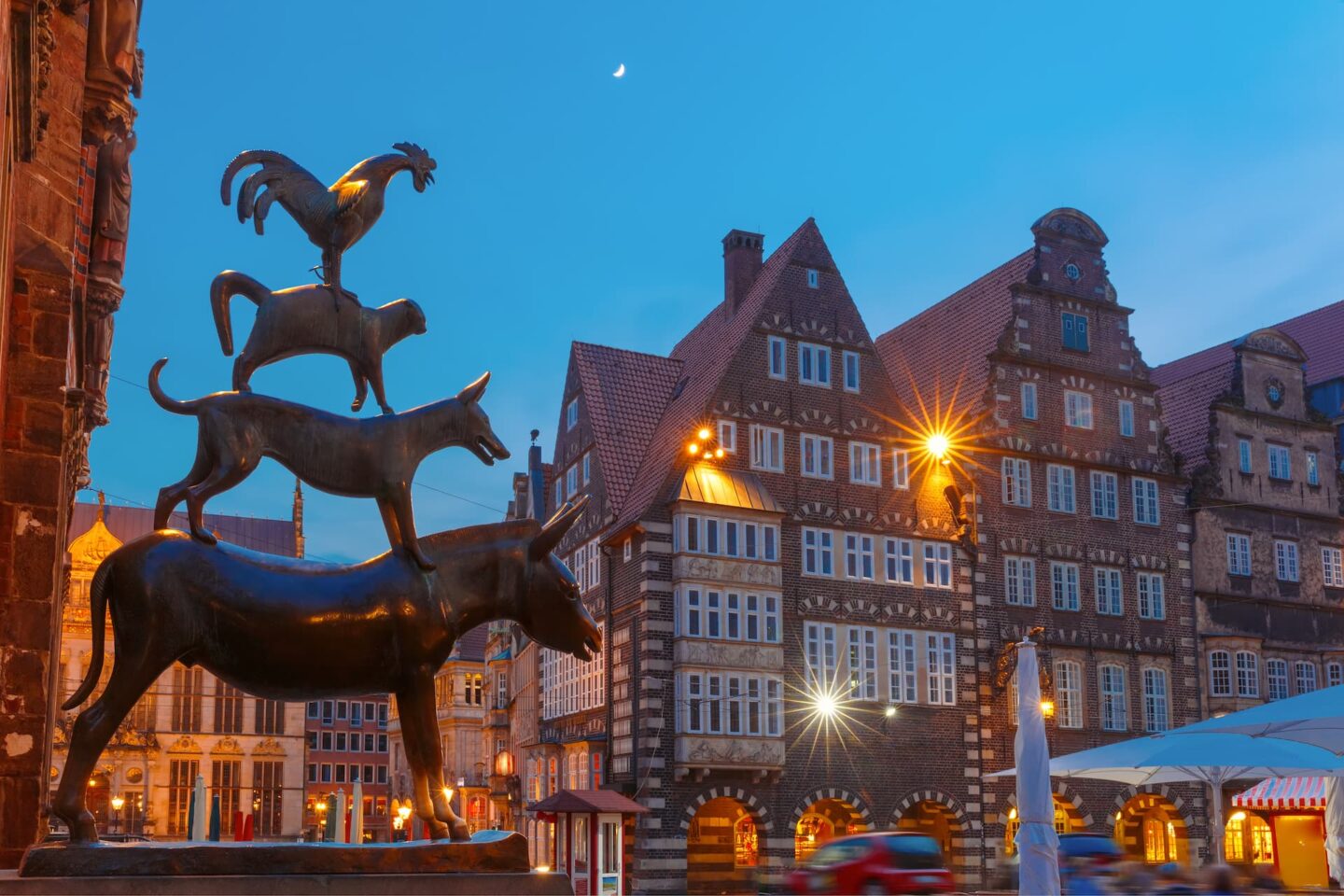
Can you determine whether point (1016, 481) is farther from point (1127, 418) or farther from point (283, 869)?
point (283, 869)

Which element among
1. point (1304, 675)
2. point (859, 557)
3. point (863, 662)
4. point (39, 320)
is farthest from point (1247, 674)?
point (39, 320)

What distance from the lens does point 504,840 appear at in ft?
21.3

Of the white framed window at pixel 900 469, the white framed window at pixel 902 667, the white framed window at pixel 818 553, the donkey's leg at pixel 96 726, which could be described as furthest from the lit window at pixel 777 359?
the donkey's leg at pixel 96 726

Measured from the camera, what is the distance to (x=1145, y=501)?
133ft

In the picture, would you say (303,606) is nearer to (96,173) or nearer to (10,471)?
(10,471)

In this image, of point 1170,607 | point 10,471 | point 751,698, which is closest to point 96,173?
point 10,471

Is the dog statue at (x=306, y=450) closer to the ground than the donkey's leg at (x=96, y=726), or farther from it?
farther from it

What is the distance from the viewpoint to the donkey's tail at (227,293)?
739 centimetres

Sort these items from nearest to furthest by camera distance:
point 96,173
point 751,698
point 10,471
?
point 10,471
point 96,173
point 751,698

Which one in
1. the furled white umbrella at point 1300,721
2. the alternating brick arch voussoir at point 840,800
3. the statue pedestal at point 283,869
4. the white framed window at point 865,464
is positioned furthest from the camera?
the white framed window at point 865,464

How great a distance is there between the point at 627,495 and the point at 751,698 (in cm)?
648

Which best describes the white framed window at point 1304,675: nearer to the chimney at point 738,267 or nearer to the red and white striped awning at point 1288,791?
the red and white striped awning at point 1288,791

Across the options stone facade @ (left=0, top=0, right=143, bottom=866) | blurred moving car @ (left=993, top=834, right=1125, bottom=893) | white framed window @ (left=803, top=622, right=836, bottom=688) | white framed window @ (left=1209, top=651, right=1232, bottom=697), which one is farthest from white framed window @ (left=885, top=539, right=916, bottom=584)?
stone facade @ (left=0, top=0, right=143, bottom=866)

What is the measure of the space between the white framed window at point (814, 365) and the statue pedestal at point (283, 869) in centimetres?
3058
